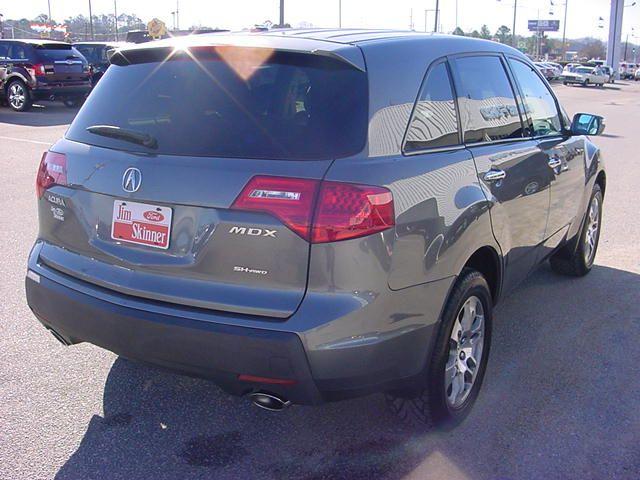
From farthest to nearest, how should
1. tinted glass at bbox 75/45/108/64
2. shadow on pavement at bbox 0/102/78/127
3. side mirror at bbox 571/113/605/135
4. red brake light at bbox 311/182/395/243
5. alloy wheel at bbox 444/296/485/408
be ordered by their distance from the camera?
tinted glass at bbox 75/45/108/64, shadow on pavement at bbox 0/102/78/127, side mirror at bbox 571/113/605/135, alloy wheel at bbox 444/296/485/408, red brake light at bbox 311/182/395/243

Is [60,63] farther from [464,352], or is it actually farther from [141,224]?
[464,352]

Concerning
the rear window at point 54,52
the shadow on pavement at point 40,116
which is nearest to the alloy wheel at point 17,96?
the shadow on pavement at point 40,116

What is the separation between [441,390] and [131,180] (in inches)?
65.1

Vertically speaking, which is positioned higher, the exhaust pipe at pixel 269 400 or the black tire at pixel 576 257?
the exhaust pipe at pixel 269 400

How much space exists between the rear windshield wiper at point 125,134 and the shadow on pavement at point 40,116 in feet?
46.9

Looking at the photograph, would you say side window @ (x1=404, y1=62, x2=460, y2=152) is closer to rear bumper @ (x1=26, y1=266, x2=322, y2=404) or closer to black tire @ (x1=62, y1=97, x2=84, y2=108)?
rear bumper @ (x1=26, y1=266, x2=322, y2=404)

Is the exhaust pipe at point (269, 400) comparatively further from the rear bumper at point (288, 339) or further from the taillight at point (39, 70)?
the taillight at point (39, 70)

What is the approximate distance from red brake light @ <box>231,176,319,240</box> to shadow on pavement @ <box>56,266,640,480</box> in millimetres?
1139

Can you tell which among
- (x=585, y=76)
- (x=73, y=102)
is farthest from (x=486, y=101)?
(x=585, y=76)

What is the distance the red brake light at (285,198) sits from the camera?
104 inches

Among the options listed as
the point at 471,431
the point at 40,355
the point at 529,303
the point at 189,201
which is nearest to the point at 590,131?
the point at 529,303

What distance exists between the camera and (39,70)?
18625 millimetres

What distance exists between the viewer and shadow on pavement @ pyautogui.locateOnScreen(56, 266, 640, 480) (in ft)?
10.1

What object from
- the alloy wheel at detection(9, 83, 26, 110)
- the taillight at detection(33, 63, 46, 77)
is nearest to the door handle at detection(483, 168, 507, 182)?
the taillight at detection(33, 63, 46, 77)
